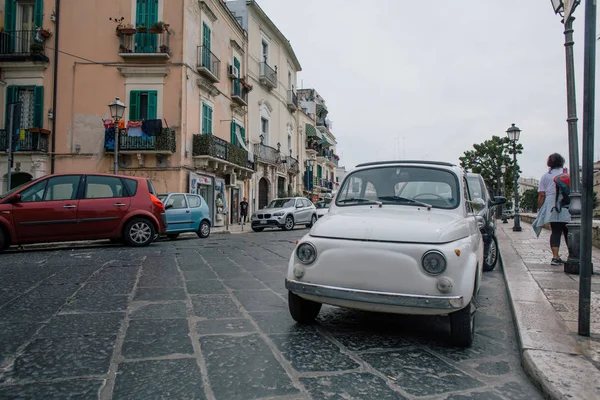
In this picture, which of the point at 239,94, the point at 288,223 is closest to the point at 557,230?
the point at 288,223

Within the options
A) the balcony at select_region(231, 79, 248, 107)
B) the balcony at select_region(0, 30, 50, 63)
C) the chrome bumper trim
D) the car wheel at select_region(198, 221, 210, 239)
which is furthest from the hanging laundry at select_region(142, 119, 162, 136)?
the chrome bumper trim

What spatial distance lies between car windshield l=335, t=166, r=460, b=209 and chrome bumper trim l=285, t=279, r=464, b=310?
4.14ft

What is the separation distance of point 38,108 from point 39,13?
14.0 ft

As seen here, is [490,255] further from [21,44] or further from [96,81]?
[21,44]

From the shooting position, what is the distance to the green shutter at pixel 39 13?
20.1 meters

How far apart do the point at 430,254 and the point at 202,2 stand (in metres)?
21.5

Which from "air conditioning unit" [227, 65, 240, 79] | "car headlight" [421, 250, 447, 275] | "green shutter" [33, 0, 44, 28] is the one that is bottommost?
"car headlight" [421, 250, 447, 275]

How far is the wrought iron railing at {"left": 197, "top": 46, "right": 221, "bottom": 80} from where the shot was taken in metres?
21.5

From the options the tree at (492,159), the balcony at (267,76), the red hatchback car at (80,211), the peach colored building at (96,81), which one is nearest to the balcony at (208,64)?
the peach colored building at (96,81)

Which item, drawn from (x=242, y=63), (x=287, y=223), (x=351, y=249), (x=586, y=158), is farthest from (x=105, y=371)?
(x=242, y=63)

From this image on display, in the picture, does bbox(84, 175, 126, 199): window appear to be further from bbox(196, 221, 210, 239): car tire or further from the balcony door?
the balcony door

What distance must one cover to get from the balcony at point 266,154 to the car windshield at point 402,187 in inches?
1000

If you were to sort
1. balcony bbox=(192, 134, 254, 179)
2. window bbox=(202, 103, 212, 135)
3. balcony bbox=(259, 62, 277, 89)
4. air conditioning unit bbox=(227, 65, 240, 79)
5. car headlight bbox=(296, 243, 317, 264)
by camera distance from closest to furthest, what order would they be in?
car headlight bbox=(296, 243, 317, 264) < balcony bbox=(192, 134, 254, 179) < window bbox=(202, 103, 212, 135) < air conditioning unit bbox=(227, 65, 240, 79) < balcony bbox=(259, 62, 277, 89)

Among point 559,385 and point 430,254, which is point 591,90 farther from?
point 559,385
